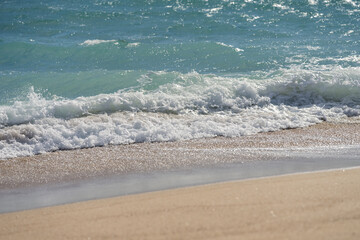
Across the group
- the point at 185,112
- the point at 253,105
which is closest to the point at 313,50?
the point at 253,105

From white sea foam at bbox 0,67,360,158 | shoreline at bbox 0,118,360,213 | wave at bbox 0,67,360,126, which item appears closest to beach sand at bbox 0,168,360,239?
shoreline at bbox 0,118,360,213

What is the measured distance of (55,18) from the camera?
16.0 meters

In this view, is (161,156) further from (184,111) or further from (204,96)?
(204,96)

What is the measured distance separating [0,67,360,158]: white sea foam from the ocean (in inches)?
0.8

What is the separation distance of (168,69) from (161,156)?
557 cm

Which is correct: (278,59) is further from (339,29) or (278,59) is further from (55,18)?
(55,18)

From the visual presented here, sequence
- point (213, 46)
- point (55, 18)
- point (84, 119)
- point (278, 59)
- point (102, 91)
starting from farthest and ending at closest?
point (55, 18) < point (213, 46) < point (278, 59) < point (102, 91) < point (84, 119)

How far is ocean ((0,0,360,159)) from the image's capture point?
7.07 metres

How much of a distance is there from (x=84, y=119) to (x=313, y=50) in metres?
6.89

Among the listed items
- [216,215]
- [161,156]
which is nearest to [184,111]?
[161,156]

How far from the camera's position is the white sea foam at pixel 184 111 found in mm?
6637

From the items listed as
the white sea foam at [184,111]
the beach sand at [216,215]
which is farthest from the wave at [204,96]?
the beach sand at [216,215]

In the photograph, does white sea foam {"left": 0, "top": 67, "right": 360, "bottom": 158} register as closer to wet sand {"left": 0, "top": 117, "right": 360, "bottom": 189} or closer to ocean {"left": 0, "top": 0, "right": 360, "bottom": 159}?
ocean {"left": 0, "top": 0, "right": 360, "bottom": 159}

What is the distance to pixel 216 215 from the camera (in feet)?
11.6
